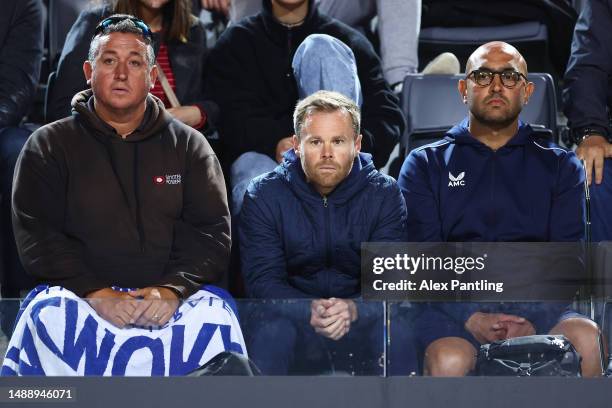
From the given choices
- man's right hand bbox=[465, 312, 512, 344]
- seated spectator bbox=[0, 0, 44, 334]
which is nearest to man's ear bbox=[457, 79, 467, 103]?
man's right hand bbox=[465, 312, 512, 344]

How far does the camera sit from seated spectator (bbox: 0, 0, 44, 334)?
3.86 meters

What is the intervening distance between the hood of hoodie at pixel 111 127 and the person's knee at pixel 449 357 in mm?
1186

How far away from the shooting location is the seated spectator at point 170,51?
4.12m

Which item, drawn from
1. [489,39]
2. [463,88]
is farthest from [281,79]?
[489,39]

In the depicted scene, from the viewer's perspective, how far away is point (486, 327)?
114 inches

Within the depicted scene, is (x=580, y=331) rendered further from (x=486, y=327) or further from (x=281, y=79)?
(x=281, y=79)

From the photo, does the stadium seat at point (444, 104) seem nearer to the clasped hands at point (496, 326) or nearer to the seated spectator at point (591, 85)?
the seated spectator at point (591, 85)

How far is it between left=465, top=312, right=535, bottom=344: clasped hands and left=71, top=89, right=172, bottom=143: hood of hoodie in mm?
1206

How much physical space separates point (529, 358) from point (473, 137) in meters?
1.06

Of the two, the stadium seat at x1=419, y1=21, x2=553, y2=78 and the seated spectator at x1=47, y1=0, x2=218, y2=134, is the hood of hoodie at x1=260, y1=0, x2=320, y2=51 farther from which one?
the stadium seat at x1=419, y1=21, x2=553, y2=78

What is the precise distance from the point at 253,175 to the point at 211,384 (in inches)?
49.0

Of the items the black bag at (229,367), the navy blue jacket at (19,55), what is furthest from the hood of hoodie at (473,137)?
the navy blue jacket at (19,55)

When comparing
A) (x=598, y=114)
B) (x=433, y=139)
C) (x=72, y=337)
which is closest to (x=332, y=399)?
(x=72, y=337)

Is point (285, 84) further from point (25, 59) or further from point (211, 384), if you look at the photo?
point (211, 384)
